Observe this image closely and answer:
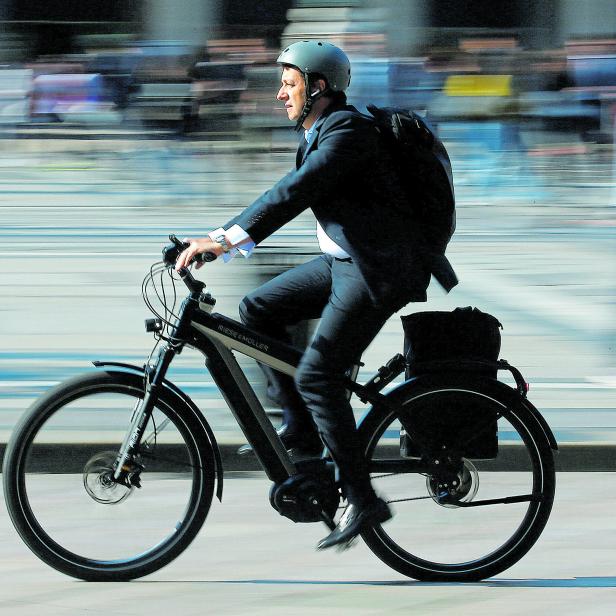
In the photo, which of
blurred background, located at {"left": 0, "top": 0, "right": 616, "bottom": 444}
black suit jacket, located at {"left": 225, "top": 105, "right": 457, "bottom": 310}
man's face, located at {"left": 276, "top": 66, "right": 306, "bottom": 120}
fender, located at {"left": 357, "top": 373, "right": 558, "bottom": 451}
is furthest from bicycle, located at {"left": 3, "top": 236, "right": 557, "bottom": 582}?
blurred background, located at {"left": 0, "top": 0, "right": 616, "bottom": 444}

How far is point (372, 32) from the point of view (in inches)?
622

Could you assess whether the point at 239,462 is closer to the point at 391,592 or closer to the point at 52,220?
the point at 391,592

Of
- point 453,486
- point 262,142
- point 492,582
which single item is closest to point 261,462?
point 453,486

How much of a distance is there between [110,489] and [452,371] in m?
1.10

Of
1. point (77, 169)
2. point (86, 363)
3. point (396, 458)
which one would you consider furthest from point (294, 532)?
point (77, 169)

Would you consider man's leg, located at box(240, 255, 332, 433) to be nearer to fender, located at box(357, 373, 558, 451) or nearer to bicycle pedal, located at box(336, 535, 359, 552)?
fender, located at box(357, 373, 558, 451)

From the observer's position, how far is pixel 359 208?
12.8 feet

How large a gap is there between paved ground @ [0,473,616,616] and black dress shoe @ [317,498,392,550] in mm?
163

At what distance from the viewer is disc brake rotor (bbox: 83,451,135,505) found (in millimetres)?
4082

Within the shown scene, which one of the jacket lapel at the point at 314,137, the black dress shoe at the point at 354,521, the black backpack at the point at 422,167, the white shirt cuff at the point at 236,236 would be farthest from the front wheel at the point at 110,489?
the black backpack at the point at 422,167

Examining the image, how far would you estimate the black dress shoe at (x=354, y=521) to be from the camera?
4012 millimetres

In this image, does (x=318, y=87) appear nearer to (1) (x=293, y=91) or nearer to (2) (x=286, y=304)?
(1) (x=293, y=91)

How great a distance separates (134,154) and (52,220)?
1.34 metres

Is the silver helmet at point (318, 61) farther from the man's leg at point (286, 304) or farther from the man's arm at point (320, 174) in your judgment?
the man's leg at point (286, 304)
